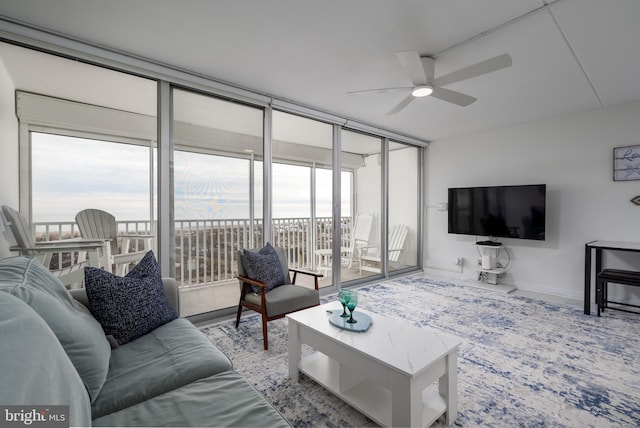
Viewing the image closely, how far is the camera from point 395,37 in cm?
230

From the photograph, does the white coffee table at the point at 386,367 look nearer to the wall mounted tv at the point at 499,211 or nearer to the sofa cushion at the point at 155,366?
the sofa cushion at the point at 155,366

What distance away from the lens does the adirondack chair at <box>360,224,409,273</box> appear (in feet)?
15.9

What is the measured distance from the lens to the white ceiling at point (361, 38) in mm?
1987

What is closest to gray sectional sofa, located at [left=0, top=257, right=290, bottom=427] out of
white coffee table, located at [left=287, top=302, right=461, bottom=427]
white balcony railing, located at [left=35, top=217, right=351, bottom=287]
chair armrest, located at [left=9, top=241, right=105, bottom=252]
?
white coffee table, located at [left=287, top=302, right=461, bottom=427]

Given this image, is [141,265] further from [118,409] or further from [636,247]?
[636,247]

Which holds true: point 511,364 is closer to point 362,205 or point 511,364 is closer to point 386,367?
point 386,367

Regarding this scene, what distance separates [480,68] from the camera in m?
2.24

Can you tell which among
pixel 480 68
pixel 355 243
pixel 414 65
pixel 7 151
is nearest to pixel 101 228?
pixel 7 151

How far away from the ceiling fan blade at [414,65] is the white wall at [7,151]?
11.0 ft

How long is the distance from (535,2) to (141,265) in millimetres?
3087

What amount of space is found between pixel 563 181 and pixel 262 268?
4.22m

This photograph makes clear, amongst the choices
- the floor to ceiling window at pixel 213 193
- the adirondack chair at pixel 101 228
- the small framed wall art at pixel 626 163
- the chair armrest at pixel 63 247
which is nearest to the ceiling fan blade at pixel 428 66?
the floor to ceiling window at pixel 213 193

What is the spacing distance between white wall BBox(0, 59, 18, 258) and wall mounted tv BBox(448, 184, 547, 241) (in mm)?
5467

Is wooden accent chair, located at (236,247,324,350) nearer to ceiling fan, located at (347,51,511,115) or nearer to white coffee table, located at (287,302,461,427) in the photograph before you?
white coffee table, located at (287,302,461,427)
